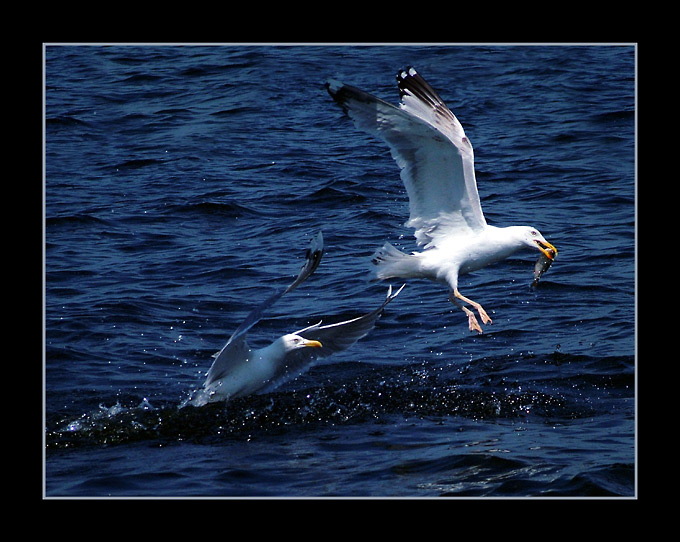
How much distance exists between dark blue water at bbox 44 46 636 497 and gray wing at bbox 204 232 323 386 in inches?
10.2

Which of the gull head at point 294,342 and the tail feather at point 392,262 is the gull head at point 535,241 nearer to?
the tail feather at point 392,262

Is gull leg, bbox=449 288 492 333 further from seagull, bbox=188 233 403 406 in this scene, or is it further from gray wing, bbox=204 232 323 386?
gray wing, bbox=204 232 323 386

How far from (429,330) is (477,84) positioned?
122 inches

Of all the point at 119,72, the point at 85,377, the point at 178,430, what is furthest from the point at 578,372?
the point at 119,72

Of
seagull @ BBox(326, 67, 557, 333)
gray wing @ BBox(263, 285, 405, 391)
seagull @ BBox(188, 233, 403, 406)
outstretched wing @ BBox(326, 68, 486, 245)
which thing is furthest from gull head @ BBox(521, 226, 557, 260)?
seagull @ BBox(188, 233, 403, 406)

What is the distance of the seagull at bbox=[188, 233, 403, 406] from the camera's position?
6223mm

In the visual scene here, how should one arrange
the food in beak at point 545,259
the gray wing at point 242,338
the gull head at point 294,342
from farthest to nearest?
the food in beak at point 545,259 → the gull head at point 294,342 → the gray wing at point 242,338

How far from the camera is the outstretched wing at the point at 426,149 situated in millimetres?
6000

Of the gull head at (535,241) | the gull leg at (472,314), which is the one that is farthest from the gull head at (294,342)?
the gull head at (535,241)

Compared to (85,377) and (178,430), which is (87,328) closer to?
(85,377)

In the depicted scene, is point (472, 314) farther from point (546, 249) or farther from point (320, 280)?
point (320, 280)

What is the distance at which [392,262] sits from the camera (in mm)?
6496

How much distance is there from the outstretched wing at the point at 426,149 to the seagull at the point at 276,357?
0.71 m

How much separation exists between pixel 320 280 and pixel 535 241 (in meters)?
2.16
